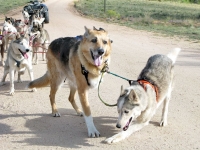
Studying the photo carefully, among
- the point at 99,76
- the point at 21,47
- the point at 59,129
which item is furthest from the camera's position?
the point at 21,47

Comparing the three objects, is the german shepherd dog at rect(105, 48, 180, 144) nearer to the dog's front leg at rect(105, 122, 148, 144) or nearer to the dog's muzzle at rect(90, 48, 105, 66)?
the dog's front leg at rect(105, 122, 148, 144)

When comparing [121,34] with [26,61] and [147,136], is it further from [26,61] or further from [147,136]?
Answer: [147,136]

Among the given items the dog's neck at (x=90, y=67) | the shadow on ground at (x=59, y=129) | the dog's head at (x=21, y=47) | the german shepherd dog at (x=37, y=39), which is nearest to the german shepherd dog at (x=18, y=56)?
the dog's head at (x=21, y=47)

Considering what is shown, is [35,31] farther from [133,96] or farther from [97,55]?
[133,96]

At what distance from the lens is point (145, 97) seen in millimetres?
5102

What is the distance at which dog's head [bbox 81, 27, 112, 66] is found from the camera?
5352 millimetres

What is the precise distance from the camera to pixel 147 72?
5.85 meters

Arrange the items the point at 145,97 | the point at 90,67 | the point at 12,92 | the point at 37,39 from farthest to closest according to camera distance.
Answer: the point at 37,39
the point at 12,92
the point at 90,67
the point at 145,97

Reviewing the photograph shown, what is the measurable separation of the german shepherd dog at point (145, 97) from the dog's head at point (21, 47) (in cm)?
360

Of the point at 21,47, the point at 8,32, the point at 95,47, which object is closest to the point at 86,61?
the point at 95,47

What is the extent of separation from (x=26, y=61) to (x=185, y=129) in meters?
4.44

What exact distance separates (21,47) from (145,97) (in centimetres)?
430

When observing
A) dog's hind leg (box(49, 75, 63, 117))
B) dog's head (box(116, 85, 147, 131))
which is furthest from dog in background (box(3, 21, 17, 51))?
dog's head (box(116, 85, 147, 131))

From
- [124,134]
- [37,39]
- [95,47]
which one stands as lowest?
[124,134]
